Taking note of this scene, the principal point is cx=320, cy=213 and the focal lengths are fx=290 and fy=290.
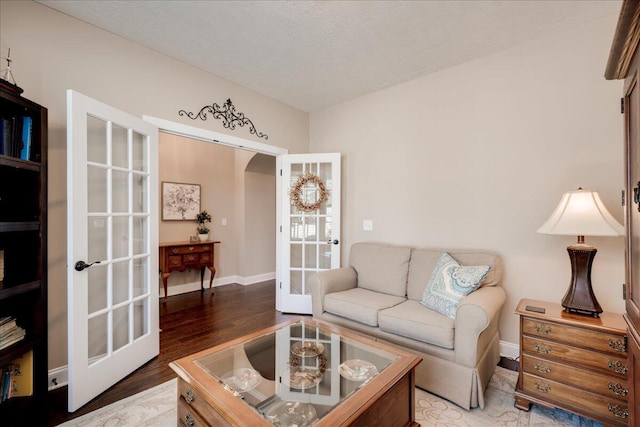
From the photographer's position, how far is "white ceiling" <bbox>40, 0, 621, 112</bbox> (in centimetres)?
209

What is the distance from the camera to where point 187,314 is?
3.66m

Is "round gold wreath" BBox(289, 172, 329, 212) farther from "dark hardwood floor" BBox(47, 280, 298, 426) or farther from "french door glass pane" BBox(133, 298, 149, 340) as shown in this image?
"french door glass pane" BBox(133, 298, 149, 340)

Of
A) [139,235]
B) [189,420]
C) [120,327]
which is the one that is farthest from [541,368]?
[139,235]

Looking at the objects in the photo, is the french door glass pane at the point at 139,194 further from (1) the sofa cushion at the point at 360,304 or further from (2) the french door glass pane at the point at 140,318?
(1) the sofa cushion at the point at 360,304

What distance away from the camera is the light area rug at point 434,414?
5.71ft

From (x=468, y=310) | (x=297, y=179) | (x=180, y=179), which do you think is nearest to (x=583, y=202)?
(x=468, y=310)

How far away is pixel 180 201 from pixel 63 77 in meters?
2.69

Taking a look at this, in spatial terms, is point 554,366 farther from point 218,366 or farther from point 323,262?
point 323,262

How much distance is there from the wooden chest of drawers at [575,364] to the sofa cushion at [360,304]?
98 cm

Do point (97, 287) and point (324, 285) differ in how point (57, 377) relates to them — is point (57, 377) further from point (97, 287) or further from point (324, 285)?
point (324, 285)

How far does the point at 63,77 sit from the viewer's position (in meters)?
2.14

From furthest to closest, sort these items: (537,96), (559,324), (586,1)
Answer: (537,96)
(586,1)
(559,324)

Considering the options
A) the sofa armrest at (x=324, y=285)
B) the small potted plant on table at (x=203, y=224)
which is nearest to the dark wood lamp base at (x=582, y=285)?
the sofa armrest at (x=324, y=285)

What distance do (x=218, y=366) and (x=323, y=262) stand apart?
2.29m
